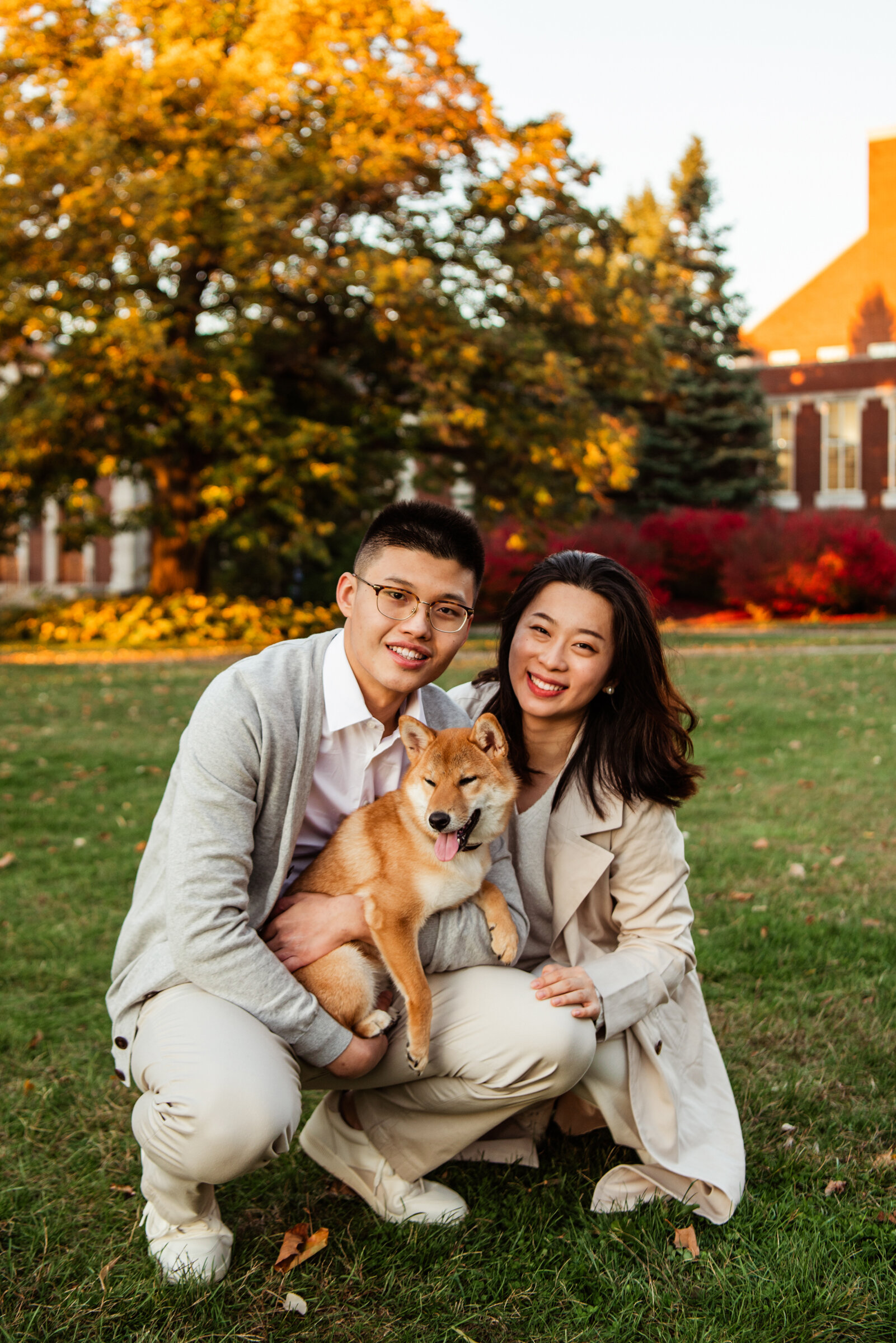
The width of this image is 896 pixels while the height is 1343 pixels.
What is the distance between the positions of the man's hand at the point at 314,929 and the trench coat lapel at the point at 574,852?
2.07 feet

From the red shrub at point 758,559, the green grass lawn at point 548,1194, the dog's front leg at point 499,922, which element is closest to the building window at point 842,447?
the red shrub at point 758,559

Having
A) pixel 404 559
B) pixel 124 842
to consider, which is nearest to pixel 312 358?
pixel 124 842

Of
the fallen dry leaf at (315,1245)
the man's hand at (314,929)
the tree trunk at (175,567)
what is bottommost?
the fallen dry leaf at (315,1245)

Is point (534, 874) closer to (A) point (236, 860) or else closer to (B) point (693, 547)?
(A) point (236, 860)

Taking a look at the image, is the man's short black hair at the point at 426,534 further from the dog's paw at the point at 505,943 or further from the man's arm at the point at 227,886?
the dog's paw at the point at 505,943

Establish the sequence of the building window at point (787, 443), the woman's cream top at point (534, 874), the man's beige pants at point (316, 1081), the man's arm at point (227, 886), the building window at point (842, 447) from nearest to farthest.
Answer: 1. the man's beige pants at point (316, 1081)
2. the man's arm at point (227, 886)
3. the woman's cream top at point (534, 874)
4. the building window at point (842, 447)
5. the building window at point (787, 443)

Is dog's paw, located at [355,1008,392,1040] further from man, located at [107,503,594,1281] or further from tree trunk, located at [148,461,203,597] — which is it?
tree trunk, located at [148,461,203,597]

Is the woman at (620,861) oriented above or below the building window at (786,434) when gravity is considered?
below

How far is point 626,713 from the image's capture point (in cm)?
324

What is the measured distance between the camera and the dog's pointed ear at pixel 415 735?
286cm

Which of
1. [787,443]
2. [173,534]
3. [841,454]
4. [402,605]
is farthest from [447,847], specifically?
[841,454]

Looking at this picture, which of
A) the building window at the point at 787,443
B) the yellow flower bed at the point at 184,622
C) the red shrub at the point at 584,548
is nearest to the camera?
the yellow flower bed at the point at 184,622

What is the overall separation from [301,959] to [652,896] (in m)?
1.06

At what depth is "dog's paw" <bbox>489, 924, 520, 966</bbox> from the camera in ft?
9.65
